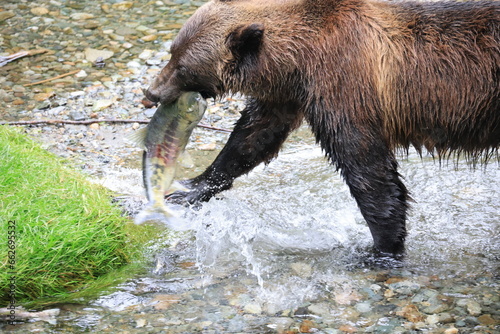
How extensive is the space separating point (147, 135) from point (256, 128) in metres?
0.94

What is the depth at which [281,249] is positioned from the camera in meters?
5.49

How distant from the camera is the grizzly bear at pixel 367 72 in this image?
4777mm

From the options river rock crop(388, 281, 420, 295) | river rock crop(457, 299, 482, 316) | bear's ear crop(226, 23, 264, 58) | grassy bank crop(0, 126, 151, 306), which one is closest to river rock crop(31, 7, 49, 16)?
grassy bank crop(0, 126, 151, 306)

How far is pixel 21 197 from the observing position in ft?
16.4

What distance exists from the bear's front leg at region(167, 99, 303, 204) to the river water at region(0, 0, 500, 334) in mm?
343

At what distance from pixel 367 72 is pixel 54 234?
8.26ft

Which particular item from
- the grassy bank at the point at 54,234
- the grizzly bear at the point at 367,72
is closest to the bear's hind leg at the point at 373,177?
the grizzly bear at the point at 367,72

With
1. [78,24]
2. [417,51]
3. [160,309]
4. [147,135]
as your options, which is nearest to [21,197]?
[147,135]

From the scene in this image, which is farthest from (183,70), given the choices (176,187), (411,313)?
(411,313)

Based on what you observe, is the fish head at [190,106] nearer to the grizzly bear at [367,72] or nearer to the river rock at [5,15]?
the grizzly bear at [367,72]

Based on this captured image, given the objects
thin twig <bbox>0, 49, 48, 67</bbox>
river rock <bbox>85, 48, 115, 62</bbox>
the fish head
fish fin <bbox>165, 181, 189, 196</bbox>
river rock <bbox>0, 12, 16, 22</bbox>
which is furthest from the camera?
river rock <bbox>0, 12, 16, 22</bbox>

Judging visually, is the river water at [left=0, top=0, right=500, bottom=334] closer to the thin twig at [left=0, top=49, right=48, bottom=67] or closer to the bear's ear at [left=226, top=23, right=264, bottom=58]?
the thin twig at [left=0, top=49, right=48, bottom=67]

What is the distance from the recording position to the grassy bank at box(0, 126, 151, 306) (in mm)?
4496

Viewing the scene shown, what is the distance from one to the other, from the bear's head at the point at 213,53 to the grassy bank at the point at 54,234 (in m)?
1.01
